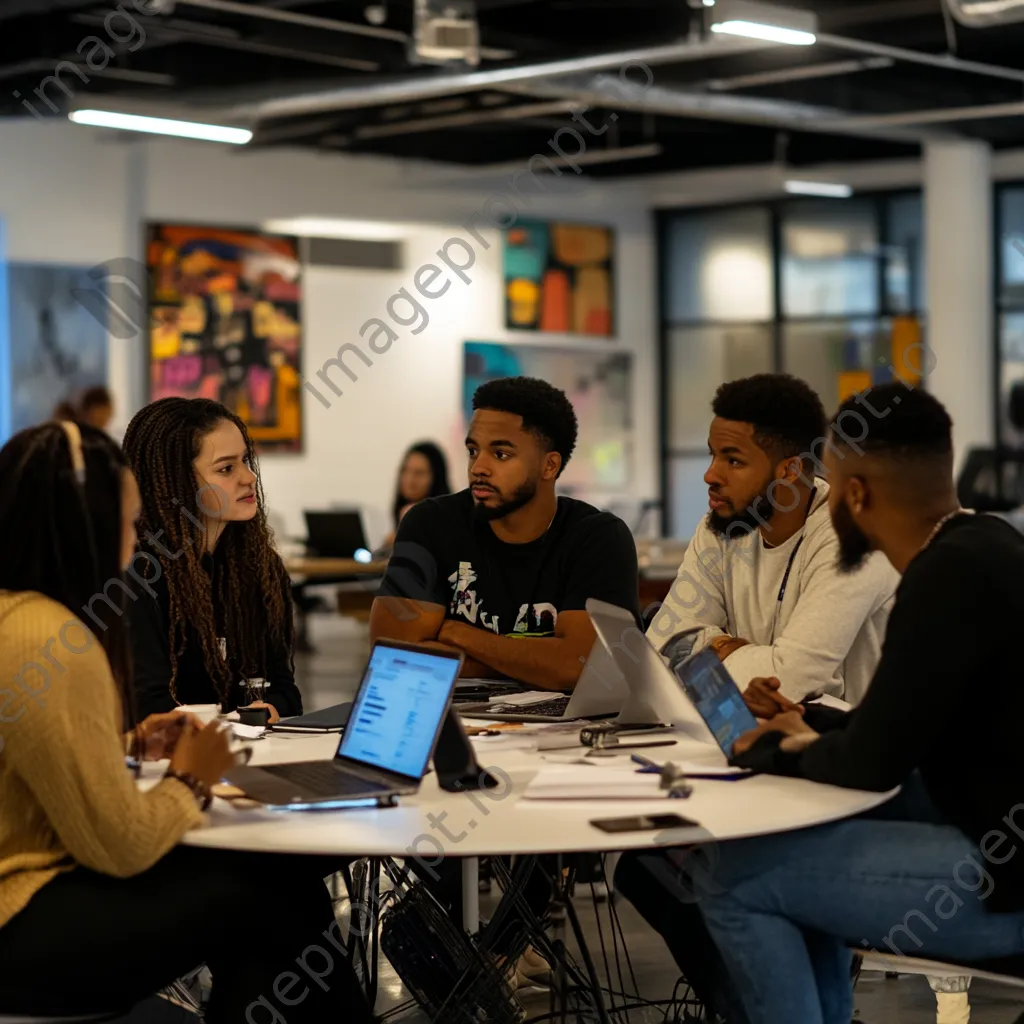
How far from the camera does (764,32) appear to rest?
7.01m

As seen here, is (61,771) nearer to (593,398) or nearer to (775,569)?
(775,569)

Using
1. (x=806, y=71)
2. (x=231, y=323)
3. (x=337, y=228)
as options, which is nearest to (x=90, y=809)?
(x=806, y=71)

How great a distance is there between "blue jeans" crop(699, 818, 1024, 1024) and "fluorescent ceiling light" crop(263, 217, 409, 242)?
9710 millimetres

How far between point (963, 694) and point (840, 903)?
1.17ft

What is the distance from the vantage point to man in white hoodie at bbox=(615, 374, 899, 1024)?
Result: 3.15 metres

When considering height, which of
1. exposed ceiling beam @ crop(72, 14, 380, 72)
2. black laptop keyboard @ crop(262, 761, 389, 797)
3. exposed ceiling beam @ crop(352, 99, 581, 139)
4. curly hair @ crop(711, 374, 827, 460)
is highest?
exposed ceiling beam @ crop(72, 14, 380, 72)

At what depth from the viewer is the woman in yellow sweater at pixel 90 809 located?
2.09 metres

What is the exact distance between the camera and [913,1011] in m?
3.58

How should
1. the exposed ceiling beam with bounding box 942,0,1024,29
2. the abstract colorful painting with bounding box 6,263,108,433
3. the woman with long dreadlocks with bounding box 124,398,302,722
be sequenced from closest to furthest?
1. the woman with long dreadlocks with bounding box 124,398,302,722
2. the exposed ceiling beam with bounding box 942,0,1024,29
3. the abstract colorful painting with bounding box 6,263,108,433

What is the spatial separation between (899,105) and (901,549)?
8.85 metres

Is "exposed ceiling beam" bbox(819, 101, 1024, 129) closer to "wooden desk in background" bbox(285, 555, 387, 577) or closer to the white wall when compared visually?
the white wall

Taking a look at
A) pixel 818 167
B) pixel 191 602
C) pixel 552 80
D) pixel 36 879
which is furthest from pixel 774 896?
pixel 818 167

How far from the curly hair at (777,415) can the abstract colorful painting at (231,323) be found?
26.3 feet

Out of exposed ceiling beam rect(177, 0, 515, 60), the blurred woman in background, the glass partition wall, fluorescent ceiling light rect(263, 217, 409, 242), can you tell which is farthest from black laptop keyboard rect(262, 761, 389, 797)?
the glass partition wall
